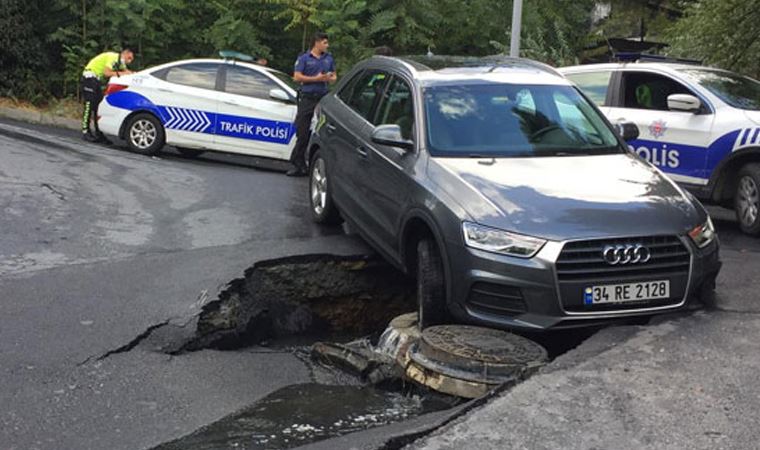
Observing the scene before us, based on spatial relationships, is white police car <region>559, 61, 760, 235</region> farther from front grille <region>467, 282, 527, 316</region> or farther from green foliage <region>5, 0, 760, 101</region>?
green foliage <region>5, 0, 760, 101</region>

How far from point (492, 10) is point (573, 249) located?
528 inches

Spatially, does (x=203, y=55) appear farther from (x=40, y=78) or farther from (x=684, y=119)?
(x=684, y=119)

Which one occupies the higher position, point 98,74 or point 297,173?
point 98,74

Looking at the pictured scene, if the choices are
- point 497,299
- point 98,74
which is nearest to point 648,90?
point 497,299

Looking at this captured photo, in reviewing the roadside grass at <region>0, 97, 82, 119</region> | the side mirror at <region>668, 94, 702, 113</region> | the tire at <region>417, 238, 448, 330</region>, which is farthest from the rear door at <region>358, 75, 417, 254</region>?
the roadside grass at <region>0, 97, 82, 119</region>

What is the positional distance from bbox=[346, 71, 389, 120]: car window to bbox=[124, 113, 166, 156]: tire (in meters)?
6.10

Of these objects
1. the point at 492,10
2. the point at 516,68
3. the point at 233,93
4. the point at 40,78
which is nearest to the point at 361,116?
the point at 516,68

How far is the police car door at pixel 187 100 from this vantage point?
45.1 ft

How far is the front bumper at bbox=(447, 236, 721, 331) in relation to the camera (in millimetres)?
5621

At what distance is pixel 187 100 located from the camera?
13.8 m

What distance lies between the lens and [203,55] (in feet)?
61.3

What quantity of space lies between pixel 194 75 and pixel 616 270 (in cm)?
963

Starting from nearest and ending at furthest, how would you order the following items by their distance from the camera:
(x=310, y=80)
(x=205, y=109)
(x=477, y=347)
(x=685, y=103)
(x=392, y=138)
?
(x=477, y=347)
(x=392, y=138)
(x=685, y=103)
(x=310, y=80)
(x=205, y=109)

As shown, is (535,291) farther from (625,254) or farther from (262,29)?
(262,29)
